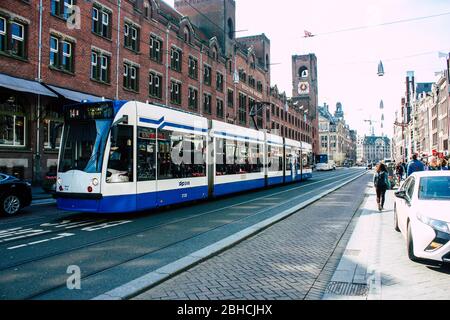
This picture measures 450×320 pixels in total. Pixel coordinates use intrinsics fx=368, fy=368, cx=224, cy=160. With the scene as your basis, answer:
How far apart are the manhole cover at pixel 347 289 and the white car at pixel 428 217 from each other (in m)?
1.32

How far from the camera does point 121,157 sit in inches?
392

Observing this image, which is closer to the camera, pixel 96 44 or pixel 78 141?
pixel 78 141

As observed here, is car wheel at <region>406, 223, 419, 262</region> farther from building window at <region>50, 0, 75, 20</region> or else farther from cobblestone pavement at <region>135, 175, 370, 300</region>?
building window at <region>50, 0, 75, 20</region>

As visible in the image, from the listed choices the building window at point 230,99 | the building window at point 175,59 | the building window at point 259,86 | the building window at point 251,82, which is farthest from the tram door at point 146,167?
the building window at point 259,86

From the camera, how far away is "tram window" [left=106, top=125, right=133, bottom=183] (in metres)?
9.74

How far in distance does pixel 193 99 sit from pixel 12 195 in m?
26.7

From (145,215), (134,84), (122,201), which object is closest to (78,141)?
(122,201)

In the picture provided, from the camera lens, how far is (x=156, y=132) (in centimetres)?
1129

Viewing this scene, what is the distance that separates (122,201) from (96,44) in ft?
60.7

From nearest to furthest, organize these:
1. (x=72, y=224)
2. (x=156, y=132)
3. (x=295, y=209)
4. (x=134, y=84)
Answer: (x=72, y=224)
(x=156, y=132)
(x=295, y=209)
(x=134, y=84)

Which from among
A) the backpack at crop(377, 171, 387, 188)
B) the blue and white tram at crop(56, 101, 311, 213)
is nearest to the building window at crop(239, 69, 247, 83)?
the blue and white tram at crop(56, 101, 311, 213)
